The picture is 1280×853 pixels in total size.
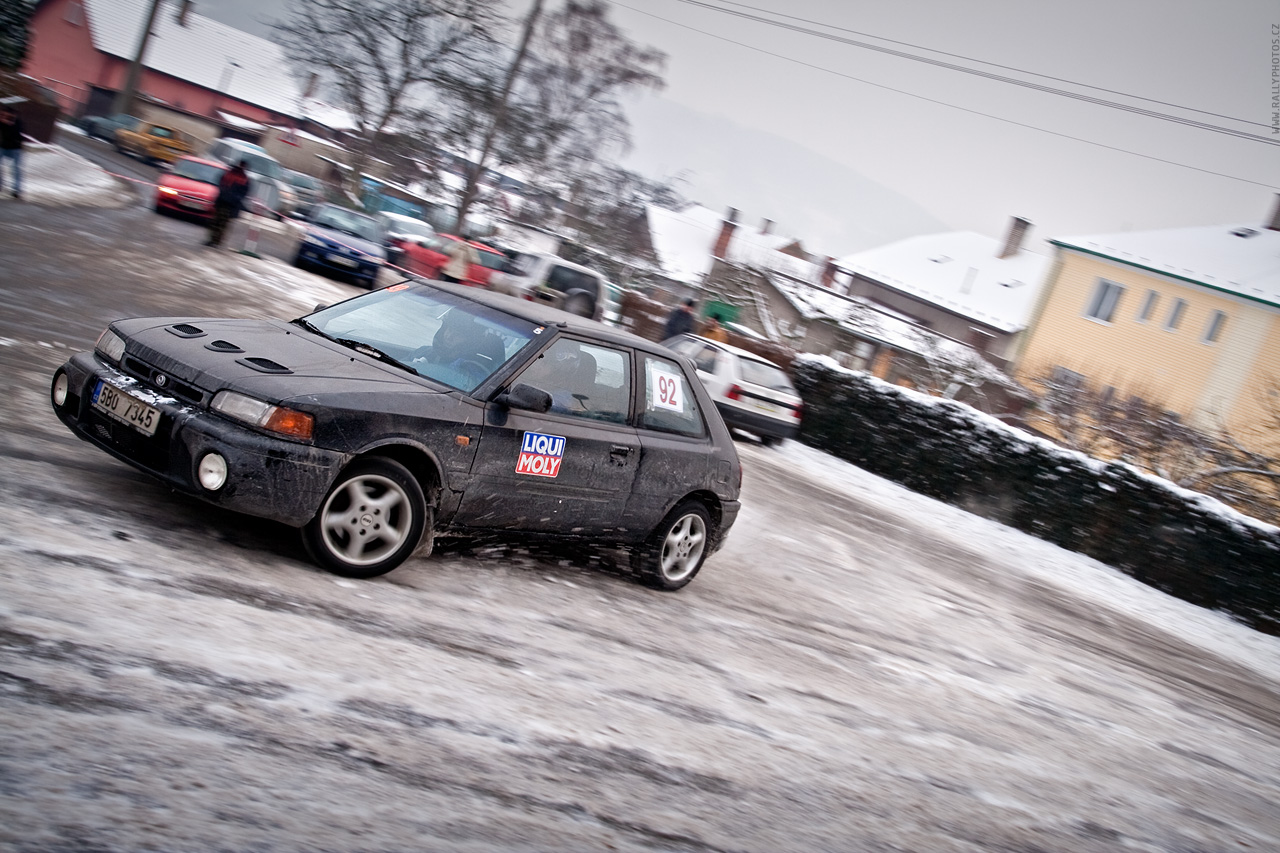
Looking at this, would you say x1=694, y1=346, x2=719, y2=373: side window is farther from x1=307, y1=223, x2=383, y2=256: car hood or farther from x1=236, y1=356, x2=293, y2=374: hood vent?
x1=236, y1=356, x2=293, y2=374: hood vent

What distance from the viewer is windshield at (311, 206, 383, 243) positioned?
23.0m

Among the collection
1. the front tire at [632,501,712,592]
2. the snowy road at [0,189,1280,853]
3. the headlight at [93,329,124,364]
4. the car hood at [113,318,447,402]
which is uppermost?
the car hood at [113,318,447,402]

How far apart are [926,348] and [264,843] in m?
30.5

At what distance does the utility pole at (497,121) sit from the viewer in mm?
28469

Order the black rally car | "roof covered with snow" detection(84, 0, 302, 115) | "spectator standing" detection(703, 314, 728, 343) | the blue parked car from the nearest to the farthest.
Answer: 1. the black rally car
2. the blue parked car
3. "spectator standing" detection(703, 314, 728, 343)
4. "roof covered with snow" detection(84, 0, 302, 115)

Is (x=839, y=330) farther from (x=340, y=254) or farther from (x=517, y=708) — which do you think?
(x=517, y=708)

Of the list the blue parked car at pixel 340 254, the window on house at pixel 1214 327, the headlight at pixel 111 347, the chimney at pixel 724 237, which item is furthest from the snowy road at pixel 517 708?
the chimney at pixel 724 237

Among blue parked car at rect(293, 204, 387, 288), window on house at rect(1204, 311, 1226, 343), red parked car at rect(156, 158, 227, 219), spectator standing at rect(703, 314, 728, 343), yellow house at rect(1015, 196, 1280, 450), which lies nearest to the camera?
blue parked car at rect(293, 204, 387, 288)

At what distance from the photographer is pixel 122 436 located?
4.94 meters

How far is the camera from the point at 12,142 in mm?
15883

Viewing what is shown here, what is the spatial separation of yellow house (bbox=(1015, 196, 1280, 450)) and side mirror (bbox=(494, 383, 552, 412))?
Result: 97.1 ft

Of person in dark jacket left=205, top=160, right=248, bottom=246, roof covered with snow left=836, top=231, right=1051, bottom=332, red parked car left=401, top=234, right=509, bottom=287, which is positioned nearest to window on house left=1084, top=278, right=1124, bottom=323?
roof covered with snow left=836, top=231, right=1051, bottom=332

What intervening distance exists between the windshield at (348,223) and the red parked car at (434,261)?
1438 millimetres

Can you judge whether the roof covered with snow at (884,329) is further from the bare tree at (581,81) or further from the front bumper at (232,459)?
the front bumper at (232,459)
